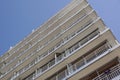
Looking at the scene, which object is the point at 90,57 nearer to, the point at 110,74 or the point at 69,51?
the point at 69,51

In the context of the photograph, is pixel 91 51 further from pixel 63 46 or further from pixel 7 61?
pixel 7 61

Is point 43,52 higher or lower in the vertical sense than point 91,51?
higher

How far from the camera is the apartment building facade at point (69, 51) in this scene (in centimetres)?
1959

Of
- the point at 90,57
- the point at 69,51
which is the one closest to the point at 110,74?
the point at 90,57

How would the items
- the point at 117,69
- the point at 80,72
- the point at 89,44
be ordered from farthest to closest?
1. the point at 89,44
2. the point at 80,72
3. the point at 117,69

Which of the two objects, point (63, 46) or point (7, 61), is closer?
point (63, 46)

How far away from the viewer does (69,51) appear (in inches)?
1045

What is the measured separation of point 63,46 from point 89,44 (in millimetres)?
4790

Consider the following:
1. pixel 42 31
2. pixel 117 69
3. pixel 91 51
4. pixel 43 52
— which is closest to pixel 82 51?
pixel 91 51

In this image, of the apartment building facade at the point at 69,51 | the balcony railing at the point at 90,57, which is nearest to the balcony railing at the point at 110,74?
the apartment building facade at the point at 69,51

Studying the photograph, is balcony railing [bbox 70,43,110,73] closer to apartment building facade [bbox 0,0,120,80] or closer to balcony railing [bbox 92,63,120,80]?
apartment building facade [bbox 0,0,120,80]

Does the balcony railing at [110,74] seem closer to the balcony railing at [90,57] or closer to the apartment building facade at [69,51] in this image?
the apartment building facade at [69,51]

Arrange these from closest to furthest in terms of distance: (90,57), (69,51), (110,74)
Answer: (110,74) → (90,57) → (69,51)

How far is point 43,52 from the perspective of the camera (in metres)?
31.1
